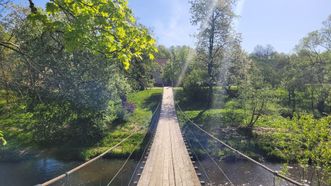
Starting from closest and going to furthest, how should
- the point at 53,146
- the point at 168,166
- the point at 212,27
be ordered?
the point at 168,166 → the point at 53,146 → the point at 212,27

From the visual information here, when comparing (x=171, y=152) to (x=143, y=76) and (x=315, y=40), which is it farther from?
(x=315, y=40)

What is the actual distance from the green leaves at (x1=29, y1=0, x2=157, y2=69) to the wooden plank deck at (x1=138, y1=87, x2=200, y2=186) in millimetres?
3882

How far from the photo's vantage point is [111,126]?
1938 centimetres

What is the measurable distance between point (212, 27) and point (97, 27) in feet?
74.0

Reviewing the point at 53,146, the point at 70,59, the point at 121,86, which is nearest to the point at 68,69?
the point at 70,59

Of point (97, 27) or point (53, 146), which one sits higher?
point (97, 27)

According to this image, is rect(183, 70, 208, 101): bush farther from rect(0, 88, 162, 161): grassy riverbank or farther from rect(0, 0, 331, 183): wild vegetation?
rect(0, 88, 162, 161): grassy riverbank

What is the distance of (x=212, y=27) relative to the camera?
2494 centimetres

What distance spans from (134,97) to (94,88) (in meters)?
16.7

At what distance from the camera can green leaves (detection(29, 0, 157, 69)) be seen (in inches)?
122

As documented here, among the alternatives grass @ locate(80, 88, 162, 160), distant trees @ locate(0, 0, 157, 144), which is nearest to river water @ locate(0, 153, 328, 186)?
grass @ locate(80, 88, 162, 160)

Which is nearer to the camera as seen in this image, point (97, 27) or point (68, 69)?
point (97, 27)

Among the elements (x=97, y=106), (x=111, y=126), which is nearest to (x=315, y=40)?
(x=111, y=126)

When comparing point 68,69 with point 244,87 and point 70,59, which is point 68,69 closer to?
point 70,59
